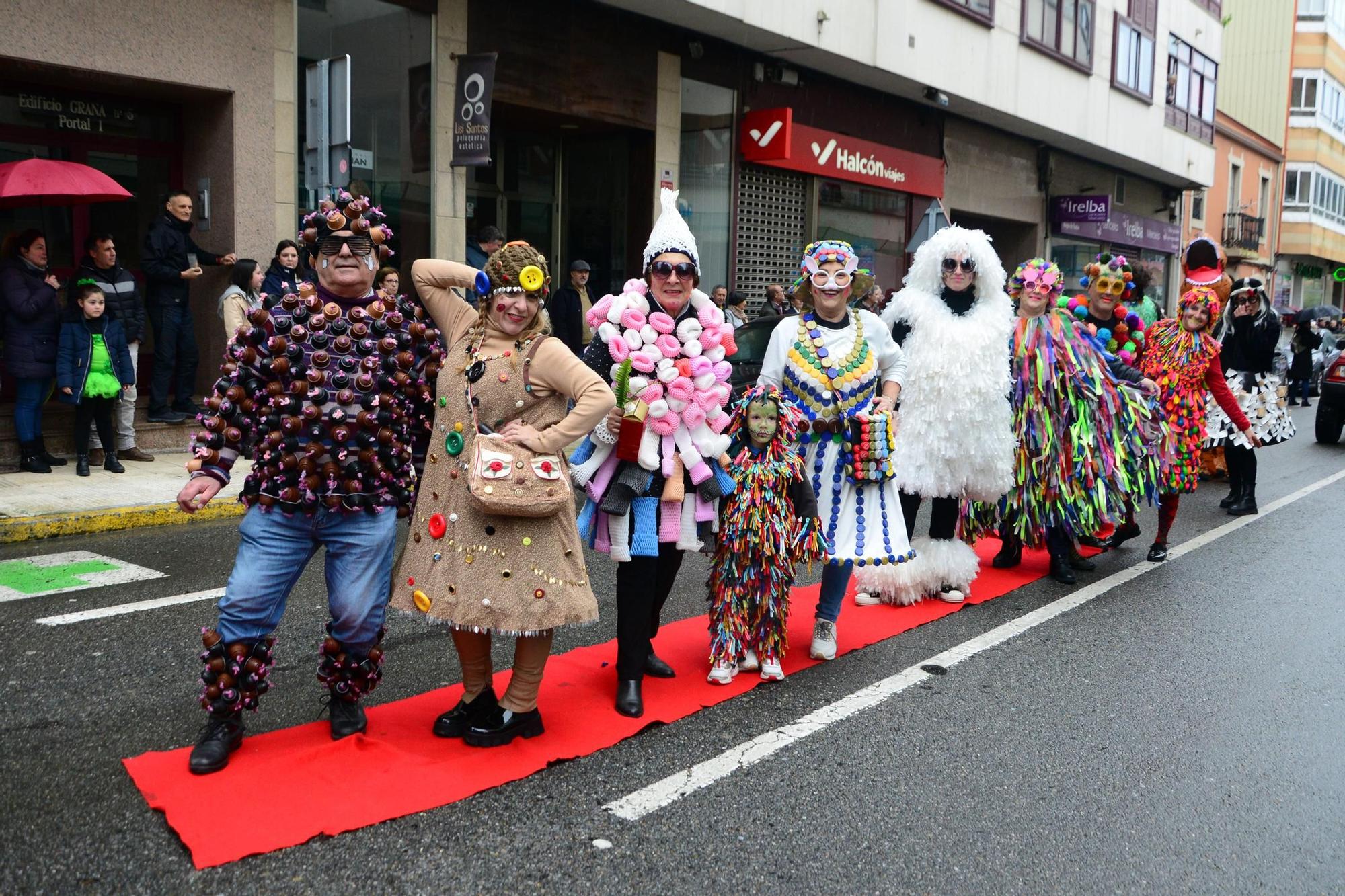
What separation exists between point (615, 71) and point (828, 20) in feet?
11.4

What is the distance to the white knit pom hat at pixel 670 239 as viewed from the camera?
434cm

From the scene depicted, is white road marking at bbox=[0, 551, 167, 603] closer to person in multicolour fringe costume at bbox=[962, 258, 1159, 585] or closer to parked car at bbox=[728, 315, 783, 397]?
person in multicolour fringe costume at bbox=[962, 258, 1159, 585]

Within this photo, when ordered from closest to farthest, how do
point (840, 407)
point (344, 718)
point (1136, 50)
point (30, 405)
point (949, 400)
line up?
1. point (344, 718)
2. point (840, 407)
3. point (949, 400)
4. point (30, 405)
5. point (1136, 50)

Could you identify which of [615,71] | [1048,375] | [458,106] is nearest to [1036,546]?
[1048,375]

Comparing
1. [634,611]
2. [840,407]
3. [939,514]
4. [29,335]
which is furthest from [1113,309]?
[29,335]

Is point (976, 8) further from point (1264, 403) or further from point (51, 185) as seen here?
point (51, 185)

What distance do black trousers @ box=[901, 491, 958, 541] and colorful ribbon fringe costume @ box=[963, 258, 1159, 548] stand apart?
1.28ft

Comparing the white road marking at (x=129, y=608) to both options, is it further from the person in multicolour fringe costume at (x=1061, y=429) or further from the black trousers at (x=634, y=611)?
the person in multicolour fringe costume at (x=1061, y=429)

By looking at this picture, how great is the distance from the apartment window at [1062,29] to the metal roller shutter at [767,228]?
6606 millimetres

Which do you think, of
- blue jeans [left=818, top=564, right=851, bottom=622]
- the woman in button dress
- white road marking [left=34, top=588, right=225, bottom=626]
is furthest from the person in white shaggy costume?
white road marking [left=34, top=588, right=225, bottom=626]

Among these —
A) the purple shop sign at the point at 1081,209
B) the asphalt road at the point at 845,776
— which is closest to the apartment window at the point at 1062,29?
the purple shop sign at the point at 1081,209

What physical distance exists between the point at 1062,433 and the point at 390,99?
28.2ft

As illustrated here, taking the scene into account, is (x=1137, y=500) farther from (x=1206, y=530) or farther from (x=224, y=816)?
Answer: (x=224, y=816)

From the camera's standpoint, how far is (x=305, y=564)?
12.6 ft
